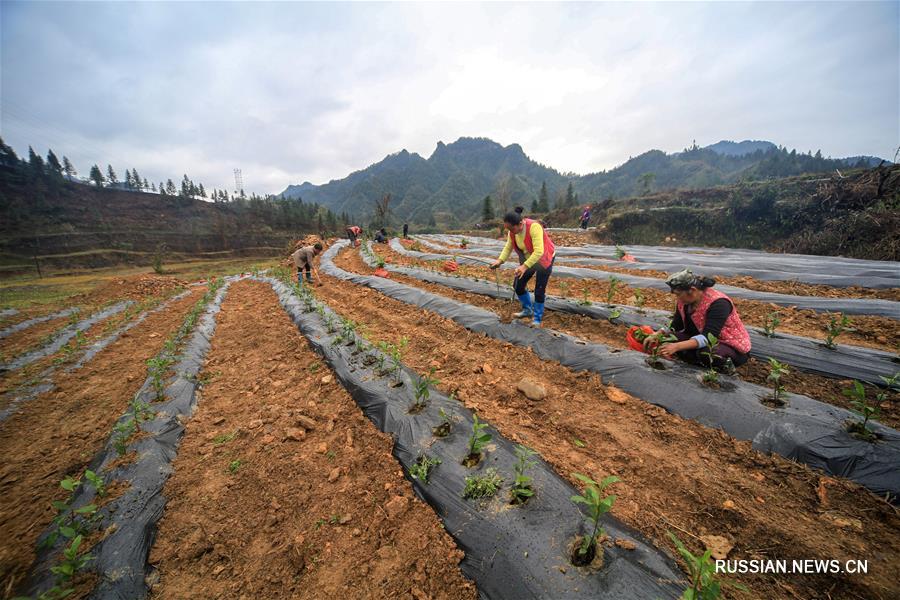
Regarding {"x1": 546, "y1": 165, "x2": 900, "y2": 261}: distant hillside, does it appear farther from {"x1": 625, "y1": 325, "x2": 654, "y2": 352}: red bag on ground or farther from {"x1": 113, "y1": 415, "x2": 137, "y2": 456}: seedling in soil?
{"x1": 113, "y1": 415, "x2": 137, "y2": 456}: seedling in soil

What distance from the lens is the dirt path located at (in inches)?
103

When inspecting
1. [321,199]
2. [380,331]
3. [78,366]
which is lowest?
[78,366]

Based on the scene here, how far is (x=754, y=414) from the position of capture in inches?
96.8

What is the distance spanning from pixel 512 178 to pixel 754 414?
96.1 metres

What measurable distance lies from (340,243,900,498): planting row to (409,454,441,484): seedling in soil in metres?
2.11

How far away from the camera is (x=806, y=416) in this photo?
234cm

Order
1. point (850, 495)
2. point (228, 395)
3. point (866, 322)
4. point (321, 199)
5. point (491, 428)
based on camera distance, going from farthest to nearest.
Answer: point (321, 199) < point (866, 322) < point (228, 395) < point (491, 428) < point (850, 495)

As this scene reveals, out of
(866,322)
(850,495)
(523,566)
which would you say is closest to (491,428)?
(523,566)

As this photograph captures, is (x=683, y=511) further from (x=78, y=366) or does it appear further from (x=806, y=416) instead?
(x=78, y=366)

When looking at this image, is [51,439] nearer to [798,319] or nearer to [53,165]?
[798,319]

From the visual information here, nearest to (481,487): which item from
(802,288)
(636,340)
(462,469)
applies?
(462,469)

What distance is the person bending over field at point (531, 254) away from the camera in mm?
4102

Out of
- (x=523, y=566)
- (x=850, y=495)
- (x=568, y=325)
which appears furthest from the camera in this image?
(x=568, y=325)

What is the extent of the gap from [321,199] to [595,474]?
17189 centimetres
